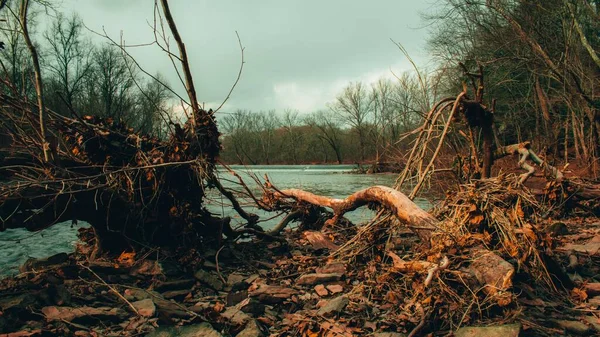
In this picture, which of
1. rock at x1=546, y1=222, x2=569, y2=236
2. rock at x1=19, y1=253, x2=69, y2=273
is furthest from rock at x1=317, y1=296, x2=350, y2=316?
rock at x1=546, y1=222, x2=569, y2=236

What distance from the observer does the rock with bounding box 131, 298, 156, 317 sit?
11.8ft

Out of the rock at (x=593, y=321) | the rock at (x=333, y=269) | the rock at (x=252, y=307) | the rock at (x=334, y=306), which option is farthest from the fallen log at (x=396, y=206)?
the rock at (x=252, y=307)

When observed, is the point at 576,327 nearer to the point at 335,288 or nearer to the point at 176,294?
the point at 335,288

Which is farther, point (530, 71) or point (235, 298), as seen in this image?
point (530, 71)

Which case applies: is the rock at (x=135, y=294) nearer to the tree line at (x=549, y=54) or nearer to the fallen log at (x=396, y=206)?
the fallen log at (x=396, y=206)

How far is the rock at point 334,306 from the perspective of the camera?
3.66m

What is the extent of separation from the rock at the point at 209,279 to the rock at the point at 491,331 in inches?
99.1

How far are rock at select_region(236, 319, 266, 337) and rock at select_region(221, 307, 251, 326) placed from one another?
80mm

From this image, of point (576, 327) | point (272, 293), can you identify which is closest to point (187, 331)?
point (272, 293)

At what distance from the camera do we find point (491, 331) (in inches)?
120

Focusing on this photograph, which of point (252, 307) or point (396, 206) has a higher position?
point (396, 206)

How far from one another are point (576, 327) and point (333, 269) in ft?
7.99

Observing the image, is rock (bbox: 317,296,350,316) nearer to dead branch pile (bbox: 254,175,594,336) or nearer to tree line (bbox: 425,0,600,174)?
dead branch pile (bbox: 254,175,594,336)

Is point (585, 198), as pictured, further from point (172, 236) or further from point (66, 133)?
point (66, 133)
